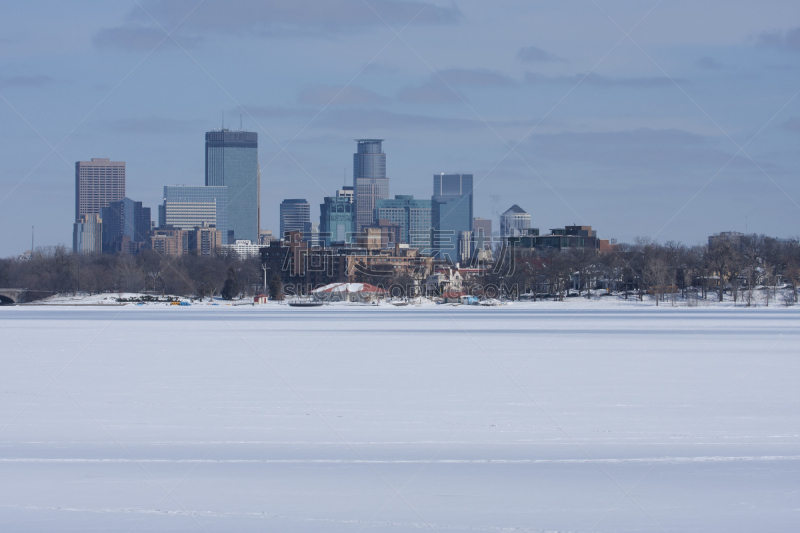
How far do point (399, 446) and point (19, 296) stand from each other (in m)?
112

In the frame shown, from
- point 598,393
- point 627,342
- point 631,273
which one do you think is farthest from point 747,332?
point 631,273

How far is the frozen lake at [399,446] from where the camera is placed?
8438mm

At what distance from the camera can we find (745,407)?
15070 millimetres

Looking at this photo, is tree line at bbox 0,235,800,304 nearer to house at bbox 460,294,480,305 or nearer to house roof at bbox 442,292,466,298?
house roof at bbox 442,292,466,298

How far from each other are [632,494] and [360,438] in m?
4.41

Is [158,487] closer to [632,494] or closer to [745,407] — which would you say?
[632,494]

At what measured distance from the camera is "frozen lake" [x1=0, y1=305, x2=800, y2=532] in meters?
8.44

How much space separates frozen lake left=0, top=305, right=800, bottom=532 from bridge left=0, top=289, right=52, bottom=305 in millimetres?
94880

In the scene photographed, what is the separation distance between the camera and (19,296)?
112 m

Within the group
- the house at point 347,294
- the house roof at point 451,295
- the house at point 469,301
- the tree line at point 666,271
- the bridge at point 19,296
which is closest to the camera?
the tree line at point 666,271

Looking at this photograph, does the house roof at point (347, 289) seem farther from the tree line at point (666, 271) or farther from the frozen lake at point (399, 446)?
the frozen lake at point (399, 446)

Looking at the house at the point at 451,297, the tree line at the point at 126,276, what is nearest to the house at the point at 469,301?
the house at the point at 451,297

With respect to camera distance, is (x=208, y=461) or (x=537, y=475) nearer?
(x=537, y=475)

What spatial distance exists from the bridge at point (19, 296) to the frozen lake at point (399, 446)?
94.9 m
